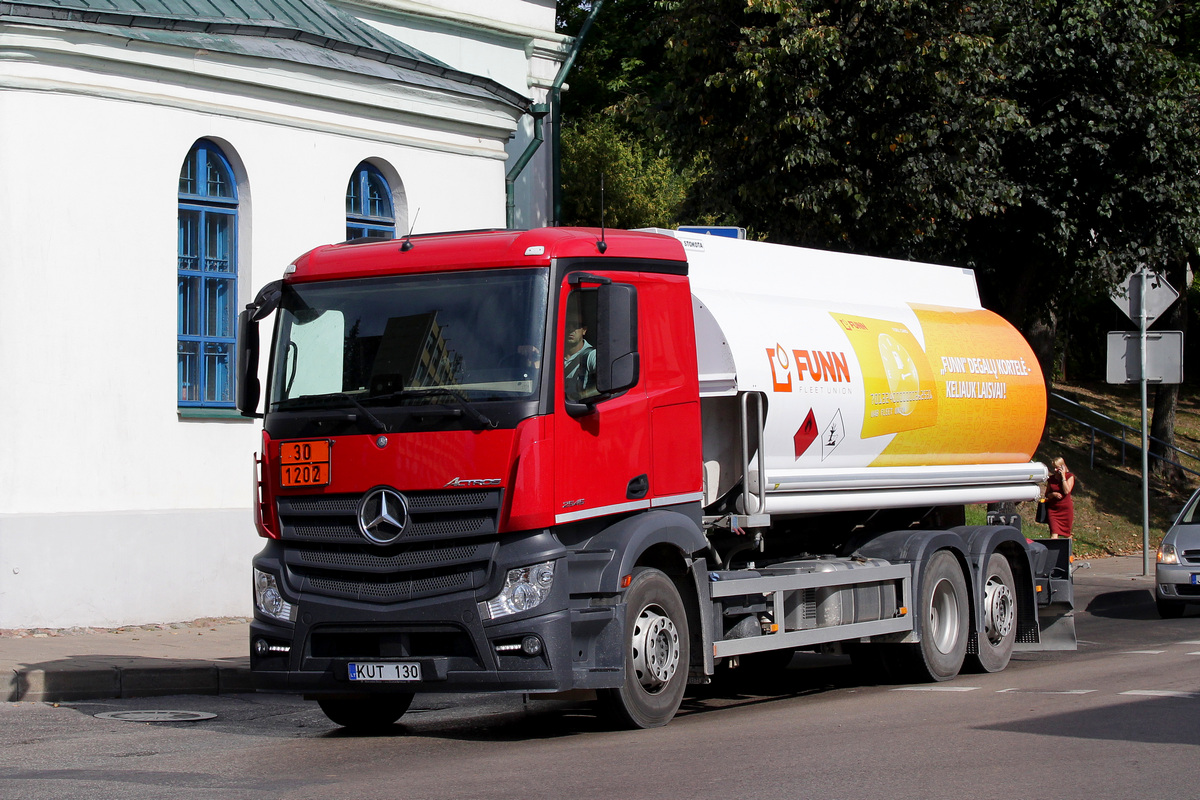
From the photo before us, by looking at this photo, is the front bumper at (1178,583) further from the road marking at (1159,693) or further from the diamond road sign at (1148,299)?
the road marking at (1159,693)

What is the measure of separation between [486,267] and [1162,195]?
16.0m

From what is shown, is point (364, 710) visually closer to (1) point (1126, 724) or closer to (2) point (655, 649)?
(2) point (655, 649)

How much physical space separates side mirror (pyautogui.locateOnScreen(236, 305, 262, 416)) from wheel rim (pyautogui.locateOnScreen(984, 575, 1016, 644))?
6.54 m

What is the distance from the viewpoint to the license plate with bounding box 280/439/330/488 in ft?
28.4

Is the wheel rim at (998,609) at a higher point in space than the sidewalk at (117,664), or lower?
higher

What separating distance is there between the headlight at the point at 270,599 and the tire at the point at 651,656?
189cm

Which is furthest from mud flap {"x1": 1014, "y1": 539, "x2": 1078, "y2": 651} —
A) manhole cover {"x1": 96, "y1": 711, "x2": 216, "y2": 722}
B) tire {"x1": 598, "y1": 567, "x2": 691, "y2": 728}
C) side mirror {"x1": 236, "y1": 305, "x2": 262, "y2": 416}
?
side mirror {"x1": 236, "y1": 305, "x2": 262, "y2": 416}

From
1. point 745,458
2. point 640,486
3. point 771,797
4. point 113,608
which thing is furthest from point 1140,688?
point 113,608

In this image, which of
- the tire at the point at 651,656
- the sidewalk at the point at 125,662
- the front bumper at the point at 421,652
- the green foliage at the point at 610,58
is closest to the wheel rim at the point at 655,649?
the tire at the point at 651,656

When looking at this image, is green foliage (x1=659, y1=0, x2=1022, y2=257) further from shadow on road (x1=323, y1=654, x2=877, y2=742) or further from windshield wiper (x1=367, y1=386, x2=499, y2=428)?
windshield wiper (x1=367, y1=386, x2=499, y2=428)

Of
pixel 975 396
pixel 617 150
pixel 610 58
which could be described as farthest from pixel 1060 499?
pixel 610 58

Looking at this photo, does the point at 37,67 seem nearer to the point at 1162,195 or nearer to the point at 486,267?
the point at 486,267

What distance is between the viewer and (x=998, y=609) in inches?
502

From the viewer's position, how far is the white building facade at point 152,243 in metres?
13.8
